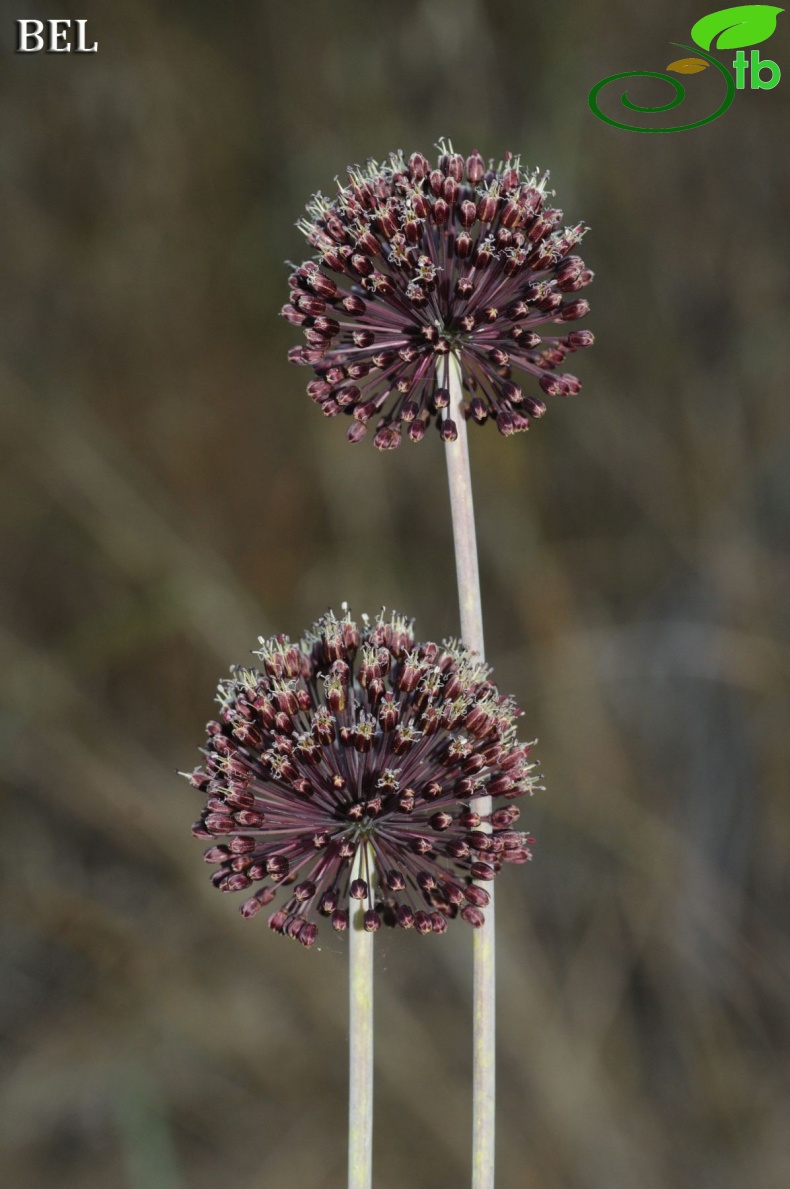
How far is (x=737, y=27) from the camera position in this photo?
4566 millimetres

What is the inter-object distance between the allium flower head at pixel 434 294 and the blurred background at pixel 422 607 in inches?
175

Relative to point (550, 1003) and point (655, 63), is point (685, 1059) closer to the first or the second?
point (550, 1003)

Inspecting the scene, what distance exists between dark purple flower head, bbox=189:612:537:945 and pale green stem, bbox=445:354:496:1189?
0.23 ft

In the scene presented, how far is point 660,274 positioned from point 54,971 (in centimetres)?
599

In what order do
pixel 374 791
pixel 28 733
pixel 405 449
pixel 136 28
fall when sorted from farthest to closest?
pixel 405 449 → pixel 136 28 → pixel 28 733 → pixel 374 791

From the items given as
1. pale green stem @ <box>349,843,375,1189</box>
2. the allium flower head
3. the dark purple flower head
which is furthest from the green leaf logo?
pale green stem @ <box>349,843,375,1189</box>

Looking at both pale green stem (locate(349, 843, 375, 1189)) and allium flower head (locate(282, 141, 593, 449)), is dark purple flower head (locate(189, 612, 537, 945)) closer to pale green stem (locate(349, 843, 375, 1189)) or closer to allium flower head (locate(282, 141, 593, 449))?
pale green stem (locate(349, 843, 375, 1189))

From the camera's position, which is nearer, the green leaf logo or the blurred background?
the green leaf logo

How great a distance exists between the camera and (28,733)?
6.54 m

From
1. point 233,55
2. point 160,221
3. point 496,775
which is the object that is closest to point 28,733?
point 160,221

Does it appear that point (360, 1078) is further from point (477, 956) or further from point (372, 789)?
point (372, 789)

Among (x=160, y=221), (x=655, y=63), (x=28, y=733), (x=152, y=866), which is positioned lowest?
(x=152, y=866)

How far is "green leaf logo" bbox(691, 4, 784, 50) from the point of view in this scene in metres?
4.37

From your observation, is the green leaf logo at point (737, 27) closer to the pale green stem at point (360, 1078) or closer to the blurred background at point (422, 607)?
the blurred background at point (422, 607)
